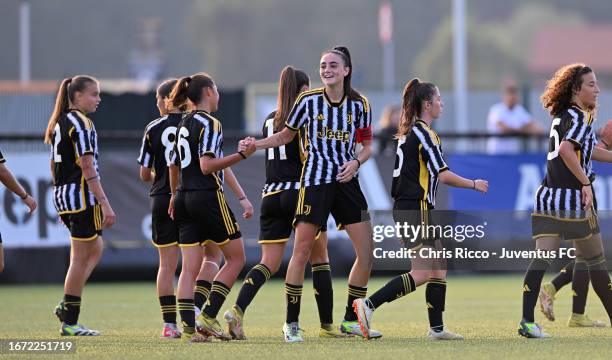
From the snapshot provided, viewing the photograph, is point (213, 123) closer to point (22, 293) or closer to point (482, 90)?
point (22, 293)

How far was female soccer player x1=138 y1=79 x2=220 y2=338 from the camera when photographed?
11.0m

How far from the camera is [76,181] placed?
1131 cm

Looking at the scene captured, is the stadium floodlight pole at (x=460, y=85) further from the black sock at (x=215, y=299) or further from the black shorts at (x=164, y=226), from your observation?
the black sock at (x=215, y=299)

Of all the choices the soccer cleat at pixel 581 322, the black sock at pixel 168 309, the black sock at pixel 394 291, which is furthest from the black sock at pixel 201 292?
the soccer cleat at pixel 581 322

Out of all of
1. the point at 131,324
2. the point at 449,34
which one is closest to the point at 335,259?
the point at 131,324

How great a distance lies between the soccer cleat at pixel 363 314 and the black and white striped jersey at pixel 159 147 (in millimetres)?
1902

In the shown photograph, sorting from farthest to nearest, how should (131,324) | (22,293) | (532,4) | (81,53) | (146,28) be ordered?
1. (532,4)
2. (81,53)
3. (146,28)
4. (22,293)
5. (131,324)

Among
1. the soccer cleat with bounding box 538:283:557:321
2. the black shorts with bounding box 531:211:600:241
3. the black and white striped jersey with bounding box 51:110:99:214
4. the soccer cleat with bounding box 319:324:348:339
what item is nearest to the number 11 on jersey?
the soccer cleat with bounding box 319:324:348:339

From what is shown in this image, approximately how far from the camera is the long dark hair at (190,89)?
34.1 ft

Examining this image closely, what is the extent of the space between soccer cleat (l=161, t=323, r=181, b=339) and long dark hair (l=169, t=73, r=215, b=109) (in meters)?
1.73

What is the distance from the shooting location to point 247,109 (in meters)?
25.6

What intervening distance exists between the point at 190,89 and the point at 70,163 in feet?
4.99

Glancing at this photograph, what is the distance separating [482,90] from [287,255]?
10.8 meters

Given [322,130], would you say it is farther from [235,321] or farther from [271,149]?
[235,321]
